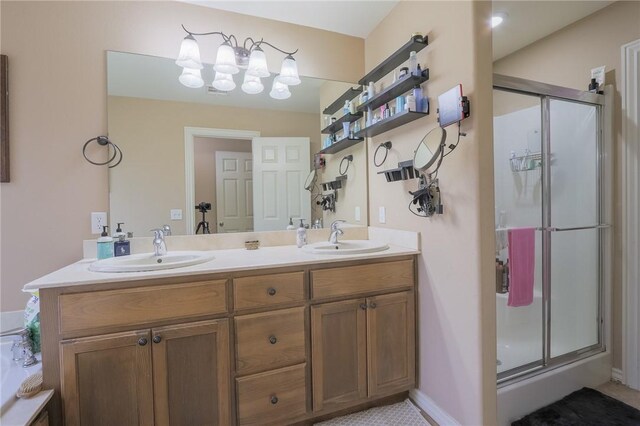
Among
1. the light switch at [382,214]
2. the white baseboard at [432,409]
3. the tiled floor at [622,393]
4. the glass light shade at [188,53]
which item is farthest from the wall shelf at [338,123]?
the tiled floor at [622,393]

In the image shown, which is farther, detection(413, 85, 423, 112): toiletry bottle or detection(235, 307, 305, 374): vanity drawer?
detection(413, 85, 423, 112): toiletry bottle

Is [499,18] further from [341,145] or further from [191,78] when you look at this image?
[191,78]

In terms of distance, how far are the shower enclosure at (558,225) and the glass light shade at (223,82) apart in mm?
1802

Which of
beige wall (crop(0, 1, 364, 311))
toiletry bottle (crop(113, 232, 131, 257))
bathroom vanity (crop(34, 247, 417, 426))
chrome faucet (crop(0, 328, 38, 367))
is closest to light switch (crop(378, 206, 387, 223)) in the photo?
bathroom vanity (crop(34, 247, 417, 426))

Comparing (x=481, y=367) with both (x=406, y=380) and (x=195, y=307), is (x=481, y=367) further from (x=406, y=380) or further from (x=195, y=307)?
(x=195, y=307)

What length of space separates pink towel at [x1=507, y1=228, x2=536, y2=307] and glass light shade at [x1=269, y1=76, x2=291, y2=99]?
1739 millimetres

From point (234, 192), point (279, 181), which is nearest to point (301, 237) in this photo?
point (279, 181)

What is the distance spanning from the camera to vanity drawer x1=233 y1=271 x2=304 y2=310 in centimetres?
137

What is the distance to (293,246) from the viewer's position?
2039mm

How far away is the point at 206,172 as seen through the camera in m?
1.90

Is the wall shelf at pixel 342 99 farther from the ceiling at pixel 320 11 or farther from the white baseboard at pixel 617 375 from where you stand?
the white baseboard at pixel 617 375

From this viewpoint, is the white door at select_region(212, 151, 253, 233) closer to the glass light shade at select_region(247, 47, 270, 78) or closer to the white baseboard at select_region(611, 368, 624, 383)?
the glass light shade at select_region(247, 47, 270, 78)

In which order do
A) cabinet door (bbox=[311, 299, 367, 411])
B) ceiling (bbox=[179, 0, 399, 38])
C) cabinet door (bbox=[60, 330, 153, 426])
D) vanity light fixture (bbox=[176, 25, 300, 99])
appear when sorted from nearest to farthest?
1. cabinet door (bbox=[60, 330, 153, 426])
2. cabinet door (bbox=[311, 299, 367, 411])
3. vanity light fixture (bbox=[176, 25, 300, 99])
4. ceiling (bbox=[179, 0, 399, 38])

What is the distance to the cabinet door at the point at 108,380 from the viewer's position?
1147mm
